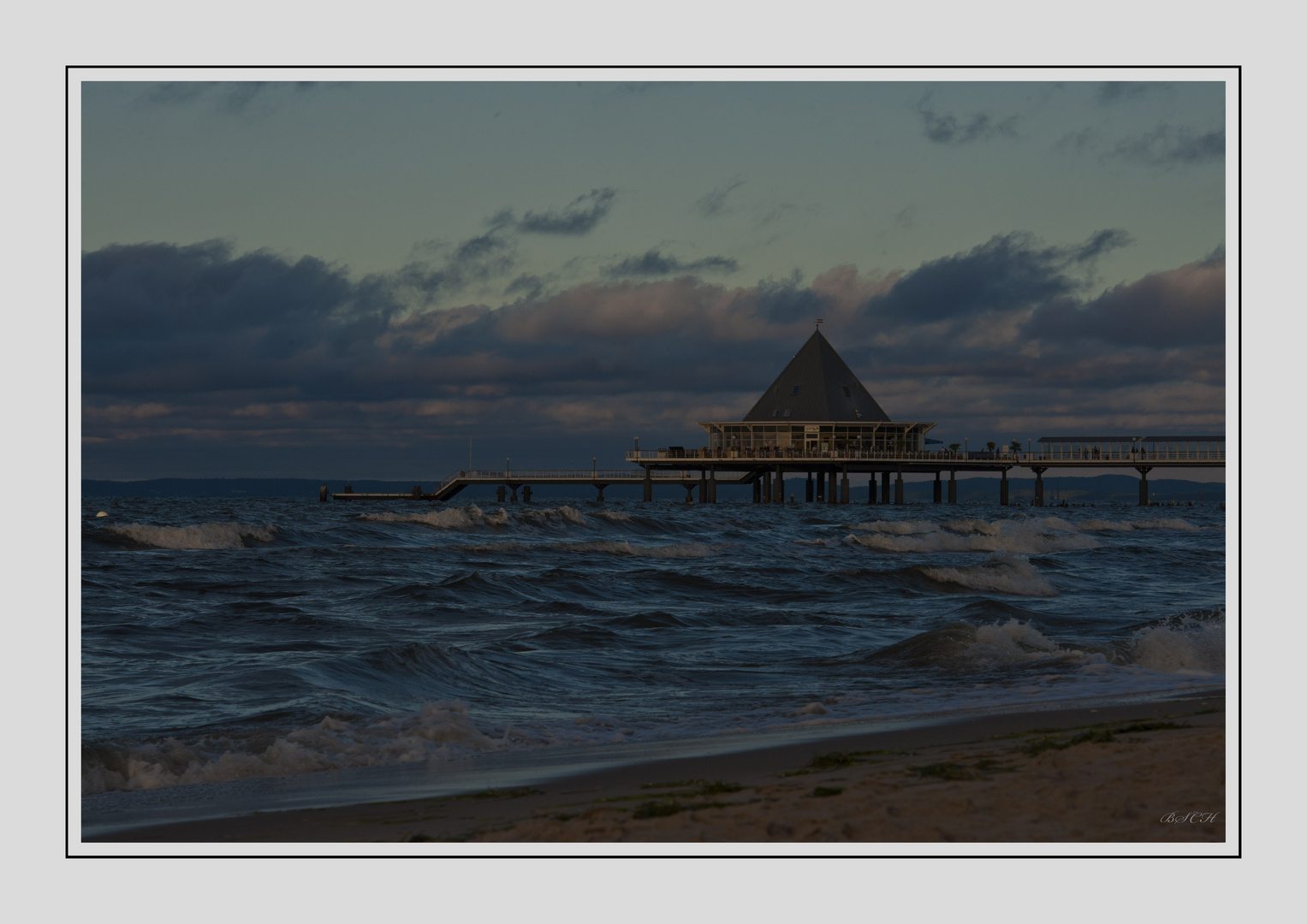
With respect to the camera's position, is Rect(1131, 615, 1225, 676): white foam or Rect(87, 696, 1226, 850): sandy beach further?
Rect(1131, 615, 1225, 676): white foam

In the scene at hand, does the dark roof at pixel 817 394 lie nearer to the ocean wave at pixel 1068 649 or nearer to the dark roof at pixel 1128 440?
the dark roof at pixel 1128 440

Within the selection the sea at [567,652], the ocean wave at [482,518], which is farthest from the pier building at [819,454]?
the sea at [567,652]

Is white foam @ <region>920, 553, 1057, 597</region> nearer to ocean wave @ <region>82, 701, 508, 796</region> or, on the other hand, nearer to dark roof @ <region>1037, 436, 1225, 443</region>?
ocean wave @ <region>82, 701, 508, 796</region>

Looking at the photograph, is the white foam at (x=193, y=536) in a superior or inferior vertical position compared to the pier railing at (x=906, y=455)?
inferior

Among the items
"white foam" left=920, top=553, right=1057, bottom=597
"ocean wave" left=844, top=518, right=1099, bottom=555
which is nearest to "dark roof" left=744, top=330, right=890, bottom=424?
"ocean wave" left=844, top=518, right=1099, bottom=555

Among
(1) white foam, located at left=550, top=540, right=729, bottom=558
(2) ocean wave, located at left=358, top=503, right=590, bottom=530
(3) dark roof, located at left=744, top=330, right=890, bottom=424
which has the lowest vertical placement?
(1) white foam, located at left=550, top=540, right=729, bottom=558

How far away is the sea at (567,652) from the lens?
27.4 ft

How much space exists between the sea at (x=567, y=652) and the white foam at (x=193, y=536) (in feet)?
10.7

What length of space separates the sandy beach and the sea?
80 centimetres

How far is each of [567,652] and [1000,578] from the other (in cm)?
1048

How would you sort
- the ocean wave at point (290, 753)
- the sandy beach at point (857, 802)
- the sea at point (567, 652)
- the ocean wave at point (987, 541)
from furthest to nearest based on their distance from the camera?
1. the ocean wave at point (987, 541)
2. the sea at point (567, 652)
3. the ocean wave at point (290, 753)
4. the sandy beach at point (857, 802)

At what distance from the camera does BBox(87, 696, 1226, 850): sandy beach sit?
530 centimetres

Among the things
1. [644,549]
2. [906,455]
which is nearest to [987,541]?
[644,549]

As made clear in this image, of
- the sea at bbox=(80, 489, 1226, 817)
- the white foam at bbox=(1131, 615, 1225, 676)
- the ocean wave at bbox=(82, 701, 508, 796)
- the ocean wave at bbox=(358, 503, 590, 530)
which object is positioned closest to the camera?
the ocean wave at bbox=(82, 701, 508, 796)
